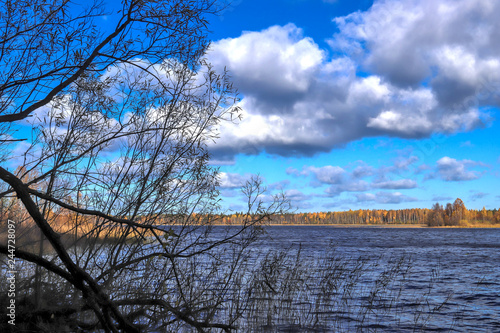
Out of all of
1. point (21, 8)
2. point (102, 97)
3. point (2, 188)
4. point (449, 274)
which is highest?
→ point (21, 8)

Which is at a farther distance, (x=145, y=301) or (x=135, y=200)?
(x=135, y=200)

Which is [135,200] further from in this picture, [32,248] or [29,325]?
[29,325]

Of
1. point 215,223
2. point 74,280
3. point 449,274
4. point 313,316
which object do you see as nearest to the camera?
point 74,280

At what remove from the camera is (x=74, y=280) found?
4.07 metres

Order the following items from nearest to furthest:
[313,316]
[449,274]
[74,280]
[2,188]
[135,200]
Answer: [74,280] < [2,188] < [135,200] < [313,316] < [449,274]

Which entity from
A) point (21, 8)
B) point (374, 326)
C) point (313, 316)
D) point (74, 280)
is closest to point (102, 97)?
point (21, 8)

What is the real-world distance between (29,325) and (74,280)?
5.55ft

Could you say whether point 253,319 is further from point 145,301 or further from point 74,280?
point 74,280

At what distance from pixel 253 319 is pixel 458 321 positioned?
20.1ft

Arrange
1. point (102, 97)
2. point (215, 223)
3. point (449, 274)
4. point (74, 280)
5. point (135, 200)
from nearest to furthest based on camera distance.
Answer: point (74, 280) → point (102, 97) → point (135, 200) → point (215, 223) → point (449, 274)

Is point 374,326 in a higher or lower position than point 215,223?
lower

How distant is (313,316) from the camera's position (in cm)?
1081

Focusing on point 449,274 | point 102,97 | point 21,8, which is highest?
point 21,8

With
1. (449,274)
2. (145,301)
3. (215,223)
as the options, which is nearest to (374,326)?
(215,223)
